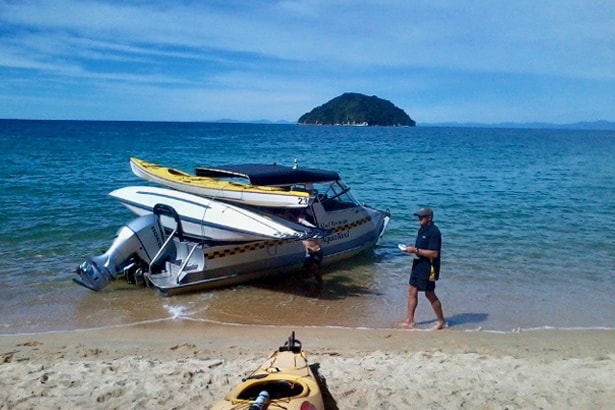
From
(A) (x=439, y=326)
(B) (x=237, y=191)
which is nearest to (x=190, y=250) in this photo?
(B) (x=237, y=191)

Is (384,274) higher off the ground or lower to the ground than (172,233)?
lower

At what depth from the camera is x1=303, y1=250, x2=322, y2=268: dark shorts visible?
36.7 feet

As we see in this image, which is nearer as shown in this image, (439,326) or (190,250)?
(439,326)

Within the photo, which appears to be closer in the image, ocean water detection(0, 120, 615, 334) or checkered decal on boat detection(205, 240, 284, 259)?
ocean water detection(0, 120, 615, 334)

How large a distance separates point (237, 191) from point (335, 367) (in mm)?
5197

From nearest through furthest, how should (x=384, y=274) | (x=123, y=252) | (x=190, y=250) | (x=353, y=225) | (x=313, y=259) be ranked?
(x=123, y=252)
(x=190, y=250)
(x=313, y=259)
(x=384, y=274)
(x=353, y=225)

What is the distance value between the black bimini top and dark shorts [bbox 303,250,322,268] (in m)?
1.69

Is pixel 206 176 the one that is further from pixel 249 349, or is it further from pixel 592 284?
pixel 592 284

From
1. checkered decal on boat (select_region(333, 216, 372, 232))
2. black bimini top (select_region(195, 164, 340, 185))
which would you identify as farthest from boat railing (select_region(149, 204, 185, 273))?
checkered decal on boat (select_region(333, 216, 372, 232))

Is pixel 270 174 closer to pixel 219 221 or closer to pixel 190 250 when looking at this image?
pixel 219 221

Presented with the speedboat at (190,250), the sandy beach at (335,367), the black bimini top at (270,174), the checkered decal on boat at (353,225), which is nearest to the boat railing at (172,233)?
the speedboat at (190,250)

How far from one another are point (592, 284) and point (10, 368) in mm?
10161

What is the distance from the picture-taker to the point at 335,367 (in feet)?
21.2

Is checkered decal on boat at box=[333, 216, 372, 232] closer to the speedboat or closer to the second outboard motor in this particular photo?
the speedboat
